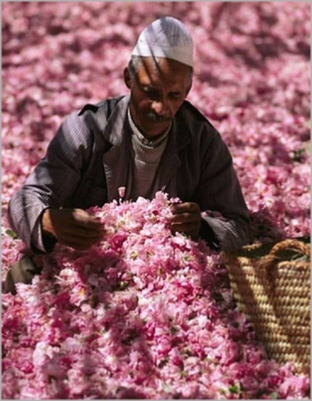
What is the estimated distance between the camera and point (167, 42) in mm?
3926

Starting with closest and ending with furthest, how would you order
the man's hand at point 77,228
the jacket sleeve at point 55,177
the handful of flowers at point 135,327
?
the handful of flowers at point 135,327 < the man's hand at point 77,228 < the jacket sleeve at point 55,177

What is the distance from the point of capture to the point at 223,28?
32.3 ft

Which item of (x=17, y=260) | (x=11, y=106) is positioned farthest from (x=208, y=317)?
(x=11, y=106)

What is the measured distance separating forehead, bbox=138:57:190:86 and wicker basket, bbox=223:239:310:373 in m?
0.76

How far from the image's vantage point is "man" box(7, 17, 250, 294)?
3895 mm

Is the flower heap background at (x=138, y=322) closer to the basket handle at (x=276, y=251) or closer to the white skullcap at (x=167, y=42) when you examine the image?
the basket handle at (x=276, y=251)

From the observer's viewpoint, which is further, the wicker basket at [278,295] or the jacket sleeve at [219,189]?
the jacket sleeve at [219,189]

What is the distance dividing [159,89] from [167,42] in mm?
201

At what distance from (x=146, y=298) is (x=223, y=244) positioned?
0.48m

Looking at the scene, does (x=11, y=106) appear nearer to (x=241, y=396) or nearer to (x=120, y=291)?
(x=120, y=291)

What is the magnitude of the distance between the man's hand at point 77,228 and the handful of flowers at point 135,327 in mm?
178

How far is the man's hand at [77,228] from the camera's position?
359 centimetres

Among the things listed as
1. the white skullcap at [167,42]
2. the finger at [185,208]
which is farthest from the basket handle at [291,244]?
the white skullcap at [167,42]

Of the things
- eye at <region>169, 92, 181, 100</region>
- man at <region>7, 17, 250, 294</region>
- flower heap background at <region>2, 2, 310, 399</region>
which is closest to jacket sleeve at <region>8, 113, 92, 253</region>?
man at <region>7, 17, 250, 294</region>
